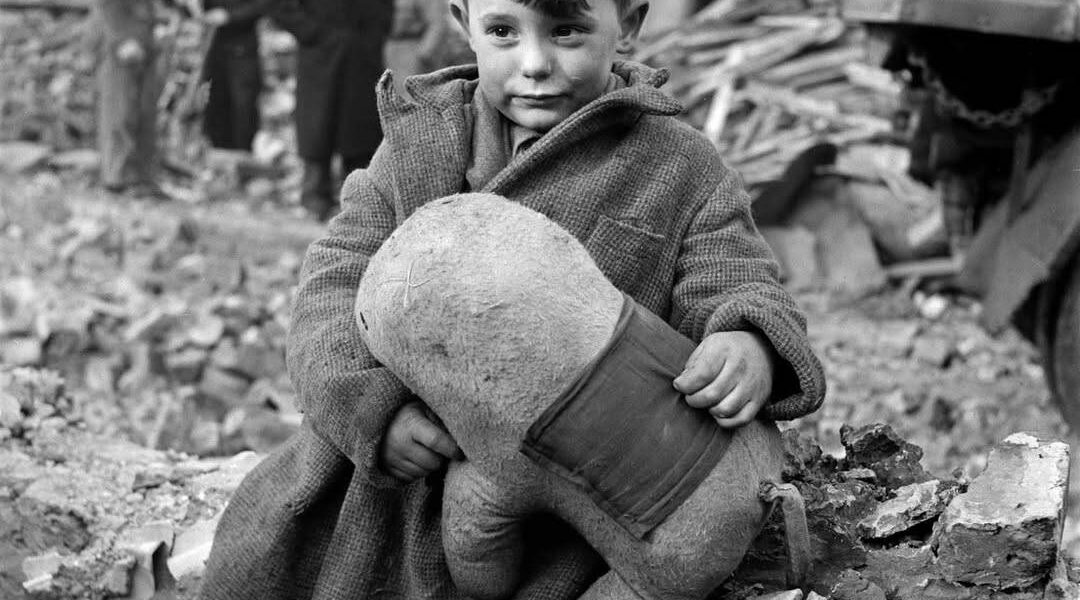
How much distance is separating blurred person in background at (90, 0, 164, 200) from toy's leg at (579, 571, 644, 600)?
7211 mm

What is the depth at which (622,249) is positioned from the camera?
8.29ft

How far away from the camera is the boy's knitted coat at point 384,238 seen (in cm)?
247

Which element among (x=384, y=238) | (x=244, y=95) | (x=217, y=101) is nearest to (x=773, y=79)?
(x=244, y=95)

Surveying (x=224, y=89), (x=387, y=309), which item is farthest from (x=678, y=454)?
(x=224, y=89)

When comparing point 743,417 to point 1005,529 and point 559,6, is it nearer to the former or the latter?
point 1005,529

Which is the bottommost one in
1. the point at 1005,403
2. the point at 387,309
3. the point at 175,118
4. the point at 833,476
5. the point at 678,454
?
the point at 175,118

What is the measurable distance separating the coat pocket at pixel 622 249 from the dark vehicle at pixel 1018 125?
3.01 metres

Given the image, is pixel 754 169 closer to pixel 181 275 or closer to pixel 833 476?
pixel 181 275

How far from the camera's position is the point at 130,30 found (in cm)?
907

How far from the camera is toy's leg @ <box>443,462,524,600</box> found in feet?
7.80

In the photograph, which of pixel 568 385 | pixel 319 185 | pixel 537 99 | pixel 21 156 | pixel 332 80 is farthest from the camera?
pixel 21 156

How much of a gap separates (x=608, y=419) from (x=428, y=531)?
51 centimetres

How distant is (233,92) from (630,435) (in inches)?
351

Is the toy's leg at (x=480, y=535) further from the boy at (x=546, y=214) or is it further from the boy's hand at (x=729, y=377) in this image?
the boy's hand at (x=729, y=377)
